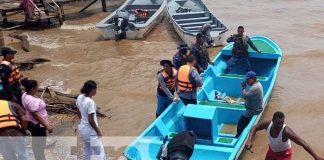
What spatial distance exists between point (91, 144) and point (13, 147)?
110cm

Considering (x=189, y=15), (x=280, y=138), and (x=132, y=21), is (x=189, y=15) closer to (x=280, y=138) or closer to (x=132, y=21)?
(x=132, y=21)

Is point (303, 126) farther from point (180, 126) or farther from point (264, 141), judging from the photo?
point (180, 126)

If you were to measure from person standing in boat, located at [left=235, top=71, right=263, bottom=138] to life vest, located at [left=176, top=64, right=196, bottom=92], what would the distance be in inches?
39.6

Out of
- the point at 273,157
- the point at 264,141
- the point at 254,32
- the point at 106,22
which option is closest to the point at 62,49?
the point at 106,22

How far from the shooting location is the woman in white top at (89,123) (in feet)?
19.6

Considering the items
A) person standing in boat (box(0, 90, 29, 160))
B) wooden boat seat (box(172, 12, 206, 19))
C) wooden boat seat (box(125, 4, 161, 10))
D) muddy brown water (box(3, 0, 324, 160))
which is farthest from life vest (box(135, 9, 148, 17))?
person standing in boat (box(0, 90, 29, 160))

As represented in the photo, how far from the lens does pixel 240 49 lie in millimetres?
10961

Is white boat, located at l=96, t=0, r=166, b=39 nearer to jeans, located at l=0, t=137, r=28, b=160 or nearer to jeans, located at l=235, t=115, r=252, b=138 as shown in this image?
jeans, located at l=235, t=115, r=252, b=138

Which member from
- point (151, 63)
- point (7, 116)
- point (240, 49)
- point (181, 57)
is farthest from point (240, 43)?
point (7, 116)

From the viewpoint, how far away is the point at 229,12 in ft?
69.5

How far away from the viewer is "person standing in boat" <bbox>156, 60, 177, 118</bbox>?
311 inches

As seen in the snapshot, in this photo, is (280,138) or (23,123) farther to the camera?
(23,123)

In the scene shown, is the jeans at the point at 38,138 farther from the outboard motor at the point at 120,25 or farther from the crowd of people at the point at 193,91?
the outboard motor at the point at 120,25

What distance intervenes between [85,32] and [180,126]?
10.4 m
